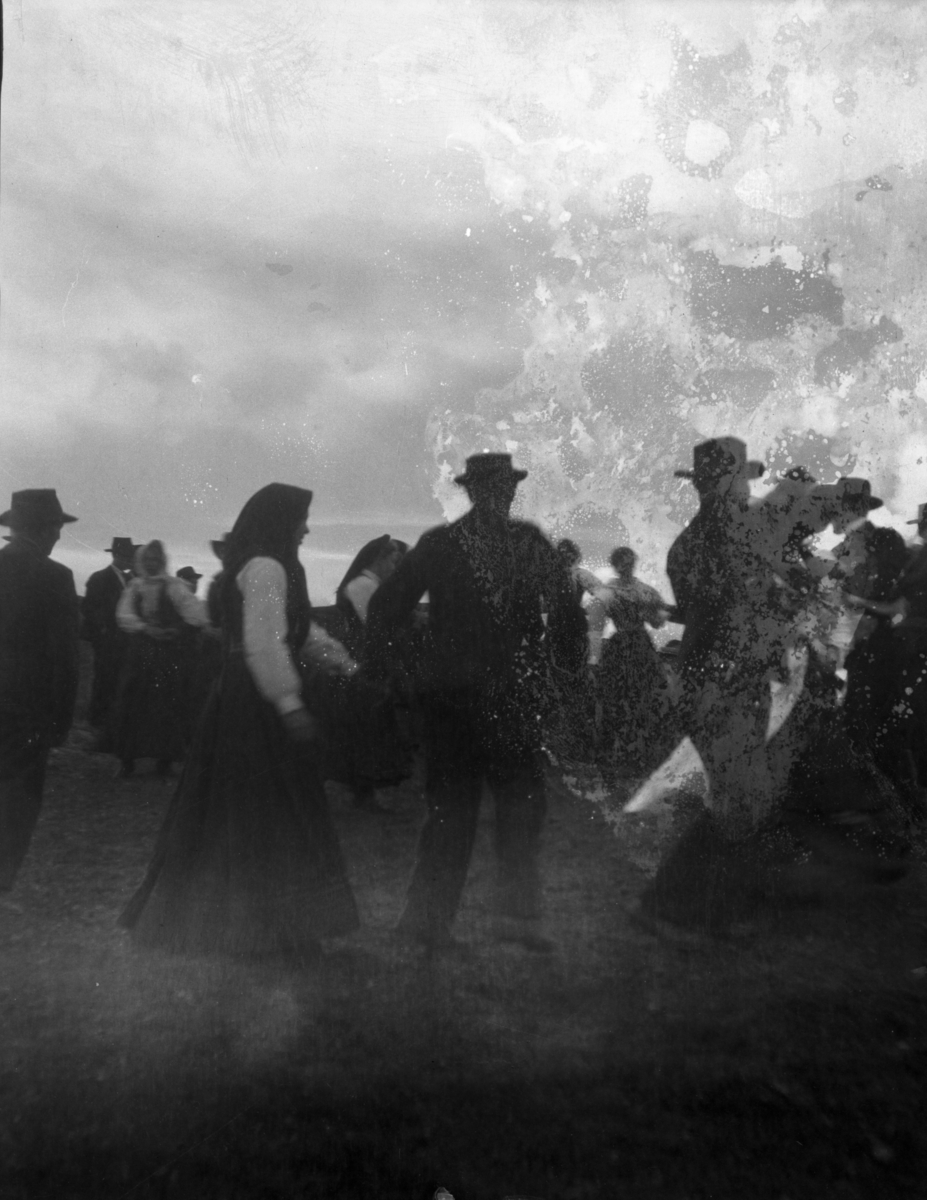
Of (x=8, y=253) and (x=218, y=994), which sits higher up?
(x=8, y=253)

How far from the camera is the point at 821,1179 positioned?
2.01 meters

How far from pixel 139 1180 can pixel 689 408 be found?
7.43ft

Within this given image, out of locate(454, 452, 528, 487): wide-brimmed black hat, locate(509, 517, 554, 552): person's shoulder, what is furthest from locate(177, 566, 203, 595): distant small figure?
locate(509, 517, 554, 552): person's shoulder

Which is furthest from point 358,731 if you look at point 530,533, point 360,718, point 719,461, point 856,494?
point 856,494

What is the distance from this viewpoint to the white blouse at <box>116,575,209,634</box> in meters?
2.14

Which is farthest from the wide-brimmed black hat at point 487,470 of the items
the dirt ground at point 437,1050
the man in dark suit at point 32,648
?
the man in dark suit at point 32,648

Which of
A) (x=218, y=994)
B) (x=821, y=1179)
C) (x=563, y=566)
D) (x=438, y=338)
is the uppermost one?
(x=438, y=338)

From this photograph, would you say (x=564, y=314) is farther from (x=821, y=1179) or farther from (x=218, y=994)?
(x=821, y=1179)

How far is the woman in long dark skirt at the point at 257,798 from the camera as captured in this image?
84.9 inches

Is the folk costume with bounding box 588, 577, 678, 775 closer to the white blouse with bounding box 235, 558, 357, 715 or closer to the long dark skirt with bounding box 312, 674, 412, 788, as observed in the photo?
the long dark skirt with bounding box 312, 674, 412, 788

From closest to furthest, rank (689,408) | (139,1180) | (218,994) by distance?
(139,1180) → (218,994) → (689,408)

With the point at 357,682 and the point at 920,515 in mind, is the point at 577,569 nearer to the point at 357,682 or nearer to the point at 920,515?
the point at 357,682

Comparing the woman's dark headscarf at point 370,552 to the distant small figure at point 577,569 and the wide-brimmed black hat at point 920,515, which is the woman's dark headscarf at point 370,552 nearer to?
the distant small figure at point 577,569

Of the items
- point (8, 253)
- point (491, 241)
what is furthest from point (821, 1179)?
point (8, 253)
